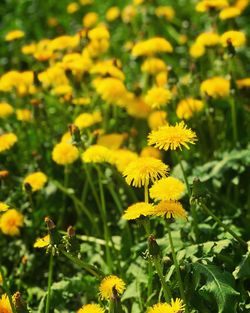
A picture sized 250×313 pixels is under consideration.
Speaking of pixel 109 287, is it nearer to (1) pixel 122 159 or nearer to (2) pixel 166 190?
(2) pixel 166 190

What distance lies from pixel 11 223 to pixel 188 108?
989 millimetres

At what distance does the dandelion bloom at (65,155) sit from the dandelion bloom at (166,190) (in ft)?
2.61

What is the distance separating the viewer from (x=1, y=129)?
341 centimetres

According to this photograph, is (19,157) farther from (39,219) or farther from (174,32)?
(174,32)

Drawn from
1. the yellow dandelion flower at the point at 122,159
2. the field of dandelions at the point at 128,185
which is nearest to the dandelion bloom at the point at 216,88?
the field of dandelions at the point at 128,185

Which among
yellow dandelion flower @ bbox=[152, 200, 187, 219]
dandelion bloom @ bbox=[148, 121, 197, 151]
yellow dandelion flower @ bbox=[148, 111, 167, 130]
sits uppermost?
yellow dandelion flower @ bbox=[148, 111, 167, 130]

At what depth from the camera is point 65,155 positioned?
2.71 meters

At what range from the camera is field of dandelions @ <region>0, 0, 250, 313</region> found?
195 centimetres

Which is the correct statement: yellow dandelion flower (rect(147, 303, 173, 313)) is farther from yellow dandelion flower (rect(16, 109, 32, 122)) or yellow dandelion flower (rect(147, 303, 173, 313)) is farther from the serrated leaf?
yellow dandelion flower (rect(16, 109, 32, 122))

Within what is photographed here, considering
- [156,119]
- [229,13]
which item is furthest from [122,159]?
[229,13]

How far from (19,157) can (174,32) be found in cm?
177

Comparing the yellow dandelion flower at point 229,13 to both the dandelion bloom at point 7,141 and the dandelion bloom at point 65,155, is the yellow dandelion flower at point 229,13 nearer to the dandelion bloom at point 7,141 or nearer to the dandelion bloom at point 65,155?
the dandelion bloom at point 65,155

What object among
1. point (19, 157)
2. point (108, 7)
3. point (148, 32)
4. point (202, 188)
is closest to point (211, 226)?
point (202, 188)

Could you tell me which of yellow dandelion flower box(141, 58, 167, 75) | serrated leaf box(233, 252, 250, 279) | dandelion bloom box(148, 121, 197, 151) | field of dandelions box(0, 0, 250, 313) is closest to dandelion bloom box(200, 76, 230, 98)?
field of dandelions box(0, 0, 250, 313)
